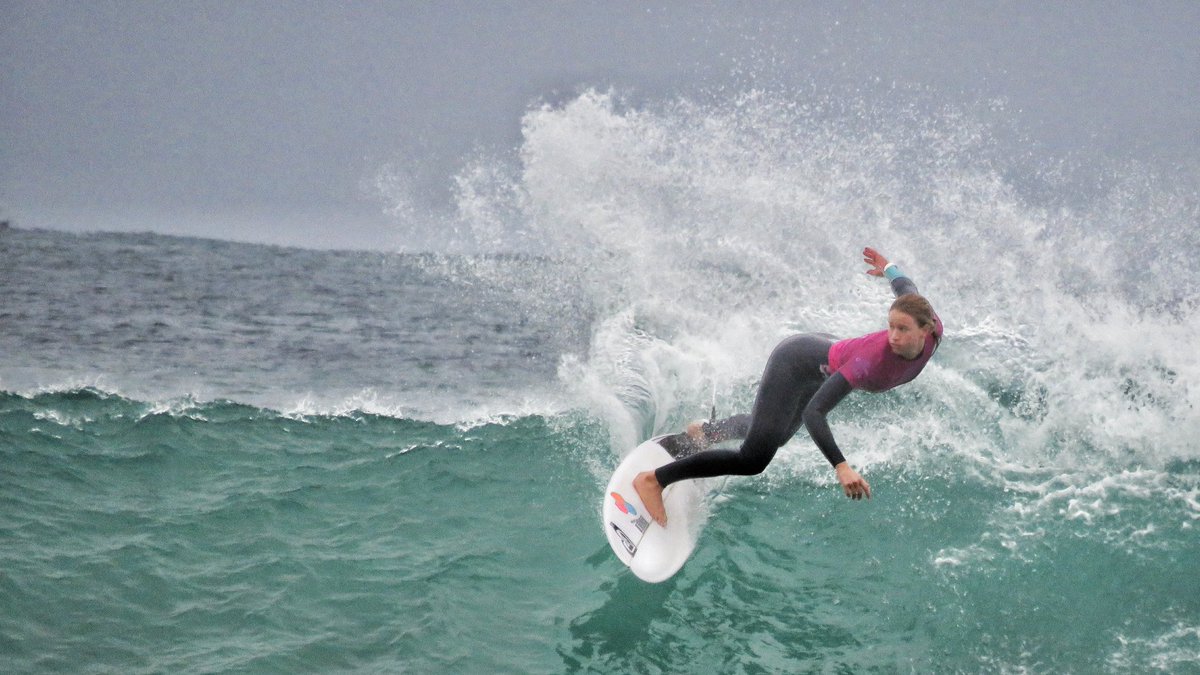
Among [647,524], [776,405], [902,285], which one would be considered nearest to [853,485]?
[776,405]

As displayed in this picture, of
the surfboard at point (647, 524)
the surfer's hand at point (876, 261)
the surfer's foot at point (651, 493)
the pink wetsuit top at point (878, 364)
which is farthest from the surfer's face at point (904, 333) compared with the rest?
the surfboard at point (647, 524)

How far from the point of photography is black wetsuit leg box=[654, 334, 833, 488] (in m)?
5.20

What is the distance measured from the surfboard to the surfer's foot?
90mm

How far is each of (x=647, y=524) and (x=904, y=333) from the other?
6.59 feet

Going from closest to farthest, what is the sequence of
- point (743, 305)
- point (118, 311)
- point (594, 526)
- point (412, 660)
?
1. point (412, 660)
2. point (594, 526)
3. point (743, 305)
4. point (118, 311)

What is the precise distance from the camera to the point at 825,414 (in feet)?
14.8

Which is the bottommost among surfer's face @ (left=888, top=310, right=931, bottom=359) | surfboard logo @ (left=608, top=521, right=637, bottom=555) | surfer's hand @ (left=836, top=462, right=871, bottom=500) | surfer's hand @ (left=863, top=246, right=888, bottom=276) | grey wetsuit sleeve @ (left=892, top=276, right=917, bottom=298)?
surfer's hand @ (left=836, top=462, right=871, bottom=500)

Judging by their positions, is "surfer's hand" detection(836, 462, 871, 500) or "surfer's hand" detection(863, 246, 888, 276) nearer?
"surfer's hand" detection(836, 462, 871, 500)

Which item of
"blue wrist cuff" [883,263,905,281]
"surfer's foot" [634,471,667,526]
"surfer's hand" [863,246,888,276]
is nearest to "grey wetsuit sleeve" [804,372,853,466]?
"blue wrist cuff" [883,263,905,281]

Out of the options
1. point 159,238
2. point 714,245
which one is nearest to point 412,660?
point 714,245

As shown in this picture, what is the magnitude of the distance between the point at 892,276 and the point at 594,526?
8.13ft

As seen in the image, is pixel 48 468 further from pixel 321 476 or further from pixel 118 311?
pixel 118 311

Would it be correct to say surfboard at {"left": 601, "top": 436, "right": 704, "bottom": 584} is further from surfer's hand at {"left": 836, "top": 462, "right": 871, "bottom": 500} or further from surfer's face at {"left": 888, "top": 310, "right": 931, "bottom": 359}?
surfer's face at {"left": 888, "top": 310, "right": 931, "bottom": 359}

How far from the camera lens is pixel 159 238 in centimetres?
2664
